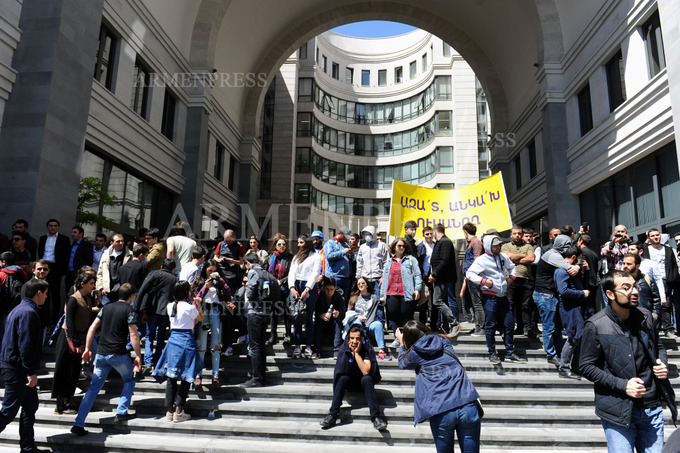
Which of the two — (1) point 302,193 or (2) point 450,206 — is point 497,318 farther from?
(1) point 302,193

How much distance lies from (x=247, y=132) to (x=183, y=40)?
7514mm


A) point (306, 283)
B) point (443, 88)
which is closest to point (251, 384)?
point (306, 283)

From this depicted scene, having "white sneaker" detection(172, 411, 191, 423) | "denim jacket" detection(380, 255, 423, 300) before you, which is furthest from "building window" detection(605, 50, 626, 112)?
"white sneaker" detection(172, 411, 191, 423)

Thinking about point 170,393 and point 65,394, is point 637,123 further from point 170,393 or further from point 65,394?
point 65,394

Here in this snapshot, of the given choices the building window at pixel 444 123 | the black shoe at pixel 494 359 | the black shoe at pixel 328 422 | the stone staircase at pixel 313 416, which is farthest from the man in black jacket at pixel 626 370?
the building window at pixel 444 123

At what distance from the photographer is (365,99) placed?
48.1m

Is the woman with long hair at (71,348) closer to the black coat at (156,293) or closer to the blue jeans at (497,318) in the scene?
the black coat at (156,293)

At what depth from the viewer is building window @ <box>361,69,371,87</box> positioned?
161 ft

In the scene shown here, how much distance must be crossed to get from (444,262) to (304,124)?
Result: 3453 centimetres

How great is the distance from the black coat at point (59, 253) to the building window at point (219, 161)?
519 inches

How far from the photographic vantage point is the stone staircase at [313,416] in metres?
5.88

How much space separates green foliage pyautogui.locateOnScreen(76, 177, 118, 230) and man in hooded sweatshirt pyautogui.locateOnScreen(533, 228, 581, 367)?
37.1 ft

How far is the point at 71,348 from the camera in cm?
662

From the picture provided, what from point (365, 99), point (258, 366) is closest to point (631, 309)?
point (258, 366)
